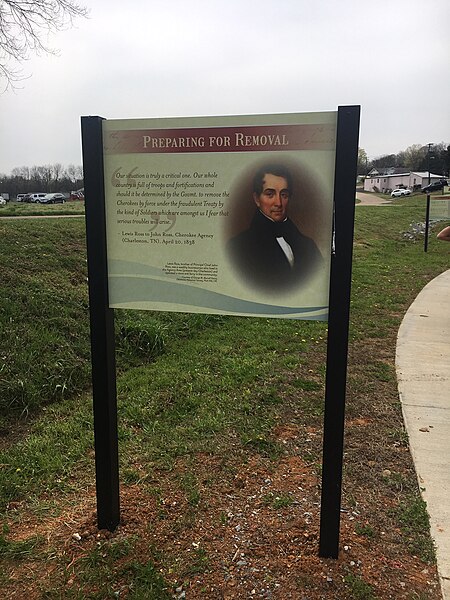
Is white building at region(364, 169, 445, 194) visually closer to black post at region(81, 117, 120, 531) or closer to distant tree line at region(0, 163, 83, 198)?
distant tree line at region(0, 163, 83, 198)

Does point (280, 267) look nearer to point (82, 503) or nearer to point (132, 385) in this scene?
point (82, 503)

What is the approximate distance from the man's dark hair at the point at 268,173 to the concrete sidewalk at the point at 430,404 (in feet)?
6.33

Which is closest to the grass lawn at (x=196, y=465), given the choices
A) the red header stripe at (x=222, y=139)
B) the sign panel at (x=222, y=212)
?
the sign panel at (x=222, y=212)

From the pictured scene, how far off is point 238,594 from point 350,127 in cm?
205

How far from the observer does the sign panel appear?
2264mm

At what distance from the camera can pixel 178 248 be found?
2.49 m

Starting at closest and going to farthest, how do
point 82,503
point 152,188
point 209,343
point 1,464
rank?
point 152,188 < point 82,503 < point 1,464 < point 209,343

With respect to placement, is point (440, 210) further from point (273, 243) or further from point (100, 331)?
point (100, 331)

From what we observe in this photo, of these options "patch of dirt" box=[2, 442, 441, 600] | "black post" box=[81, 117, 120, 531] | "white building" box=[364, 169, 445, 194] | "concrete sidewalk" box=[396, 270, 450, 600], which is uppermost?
"white building" box=[364, 169, 445, 194]

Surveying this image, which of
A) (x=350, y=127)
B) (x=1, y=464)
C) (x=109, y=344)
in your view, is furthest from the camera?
(x=1, y=464)

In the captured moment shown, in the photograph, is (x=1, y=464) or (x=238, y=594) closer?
(x=238, y=594)

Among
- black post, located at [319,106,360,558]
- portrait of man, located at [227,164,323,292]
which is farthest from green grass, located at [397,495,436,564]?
portrait of man, located at [227,164,323,292]

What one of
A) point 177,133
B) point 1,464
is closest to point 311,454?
point 1,464

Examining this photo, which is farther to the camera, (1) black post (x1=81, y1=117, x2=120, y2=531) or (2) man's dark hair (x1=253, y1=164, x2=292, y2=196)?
(1) black post (x1=81, y1=117, x2=120, y2=531)
